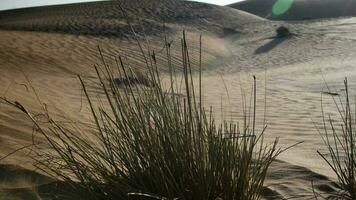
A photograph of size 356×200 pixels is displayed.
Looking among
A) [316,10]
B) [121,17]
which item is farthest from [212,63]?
[316,10]

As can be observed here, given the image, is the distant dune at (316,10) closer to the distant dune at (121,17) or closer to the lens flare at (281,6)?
the lens flare at (281,6)

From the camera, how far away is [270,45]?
2144 centimetres

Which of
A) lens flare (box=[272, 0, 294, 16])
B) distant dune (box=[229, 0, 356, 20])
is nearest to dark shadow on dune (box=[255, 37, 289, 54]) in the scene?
distant dune (box=[229, 0, 356, 20])

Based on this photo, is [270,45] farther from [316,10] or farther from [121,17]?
[316,10]

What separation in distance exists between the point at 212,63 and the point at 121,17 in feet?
33.4

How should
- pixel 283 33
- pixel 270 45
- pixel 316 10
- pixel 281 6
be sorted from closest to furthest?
pixel 270 45 → pixel 283 33 → pixel 316 10 → pixel 281 6

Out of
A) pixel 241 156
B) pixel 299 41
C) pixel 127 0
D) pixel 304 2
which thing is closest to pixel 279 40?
pixel 299 41

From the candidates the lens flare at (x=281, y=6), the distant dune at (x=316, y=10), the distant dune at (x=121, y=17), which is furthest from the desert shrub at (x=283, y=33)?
the lens flare at (x=281, y=6)

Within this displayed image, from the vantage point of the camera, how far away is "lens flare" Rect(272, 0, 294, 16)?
45.2 m

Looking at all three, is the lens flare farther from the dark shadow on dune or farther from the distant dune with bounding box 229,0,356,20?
the dark shadow on dune

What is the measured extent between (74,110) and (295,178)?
4.00m

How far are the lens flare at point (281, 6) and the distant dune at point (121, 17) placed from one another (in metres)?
13.1

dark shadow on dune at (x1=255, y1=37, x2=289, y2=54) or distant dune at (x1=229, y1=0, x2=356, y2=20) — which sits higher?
distant dune at (x1=229, y1=0, x2=356, y2=20)

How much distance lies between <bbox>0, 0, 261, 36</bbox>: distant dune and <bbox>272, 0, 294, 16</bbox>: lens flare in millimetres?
13122
